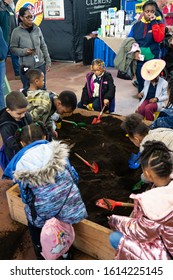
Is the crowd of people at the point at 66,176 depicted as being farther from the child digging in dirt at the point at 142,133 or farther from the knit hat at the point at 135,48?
the knit hat at the point at 135,48

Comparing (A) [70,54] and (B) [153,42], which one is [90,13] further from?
(B) [153,42]

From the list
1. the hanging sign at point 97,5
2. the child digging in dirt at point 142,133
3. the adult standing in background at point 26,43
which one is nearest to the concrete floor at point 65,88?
the child digging in dirt at point 142,133

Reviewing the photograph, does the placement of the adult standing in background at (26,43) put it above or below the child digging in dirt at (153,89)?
above

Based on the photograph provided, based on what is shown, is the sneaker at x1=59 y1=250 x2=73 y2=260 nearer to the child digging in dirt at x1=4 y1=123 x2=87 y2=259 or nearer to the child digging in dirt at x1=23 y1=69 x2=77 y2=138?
the child digging in dirt at x1=4 y1=123 x2=87 y2=259

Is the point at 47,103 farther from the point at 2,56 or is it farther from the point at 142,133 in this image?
the point at 2,56

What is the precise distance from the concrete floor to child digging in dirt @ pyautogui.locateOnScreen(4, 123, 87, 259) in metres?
0.32

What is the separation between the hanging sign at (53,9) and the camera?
23.1 ft

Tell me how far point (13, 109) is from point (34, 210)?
2.86ft

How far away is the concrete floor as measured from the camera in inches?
83.5

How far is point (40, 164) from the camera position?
1.60 meters

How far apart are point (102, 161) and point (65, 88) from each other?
308 centimetres

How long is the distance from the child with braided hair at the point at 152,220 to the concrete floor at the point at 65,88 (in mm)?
515

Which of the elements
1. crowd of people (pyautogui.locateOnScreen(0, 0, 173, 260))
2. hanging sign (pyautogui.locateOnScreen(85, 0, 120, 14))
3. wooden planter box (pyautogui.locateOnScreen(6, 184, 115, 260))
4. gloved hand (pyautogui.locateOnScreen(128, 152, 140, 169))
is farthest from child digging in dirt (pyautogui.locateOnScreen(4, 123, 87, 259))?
hanging sign (pyautogui.locateOnScreen(85, 0, 120, 14))

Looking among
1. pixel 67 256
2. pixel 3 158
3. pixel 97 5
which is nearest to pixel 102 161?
pixel 3 158
